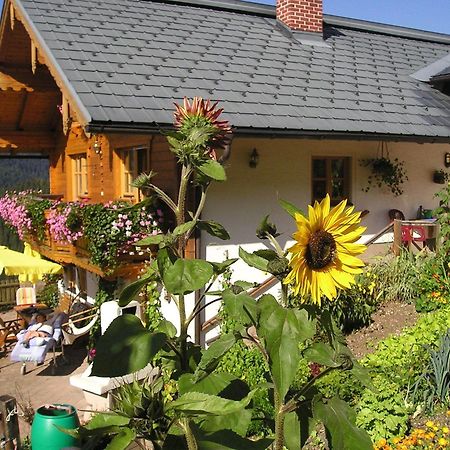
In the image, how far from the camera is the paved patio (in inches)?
349

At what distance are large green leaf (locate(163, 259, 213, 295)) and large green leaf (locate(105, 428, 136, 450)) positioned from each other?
0.37m

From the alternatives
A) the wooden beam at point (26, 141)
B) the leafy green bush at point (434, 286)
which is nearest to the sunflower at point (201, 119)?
the leafy green bush at point (434, 286)

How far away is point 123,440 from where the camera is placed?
1343 millimetres

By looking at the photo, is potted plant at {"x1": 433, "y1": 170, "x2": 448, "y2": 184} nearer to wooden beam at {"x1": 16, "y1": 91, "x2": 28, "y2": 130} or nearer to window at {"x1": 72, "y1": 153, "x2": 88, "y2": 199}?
window at {"x1": 72, "y1": 153, "x2": 88, "y2": 199}

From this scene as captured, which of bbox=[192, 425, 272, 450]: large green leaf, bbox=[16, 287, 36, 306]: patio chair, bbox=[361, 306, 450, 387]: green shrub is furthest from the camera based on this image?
bbox=[16, 287, 36, 306]: patio chair

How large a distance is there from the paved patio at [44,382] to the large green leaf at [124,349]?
21.5 ft

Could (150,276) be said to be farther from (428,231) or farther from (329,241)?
(428,231)

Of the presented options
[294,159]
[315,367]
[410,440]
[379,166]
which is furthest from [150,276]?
[379,166]

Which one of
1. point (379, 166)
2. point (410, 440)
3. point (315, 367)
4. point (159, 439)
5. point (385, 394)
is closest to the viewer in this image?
point (159, 439)

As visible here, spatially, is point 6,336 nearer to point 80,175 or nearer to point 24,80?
point 80,175

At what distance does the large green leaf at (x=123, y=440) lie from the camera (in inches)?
52.4

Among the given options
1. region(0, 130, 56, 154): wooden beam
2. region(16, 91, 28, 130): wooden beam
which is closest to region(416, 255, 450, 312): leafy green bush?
region(16, 91, 28, 130): wooden beam

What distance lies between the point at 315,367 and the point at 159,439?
16.2ft

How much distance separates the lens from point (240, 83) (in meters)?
9.73
